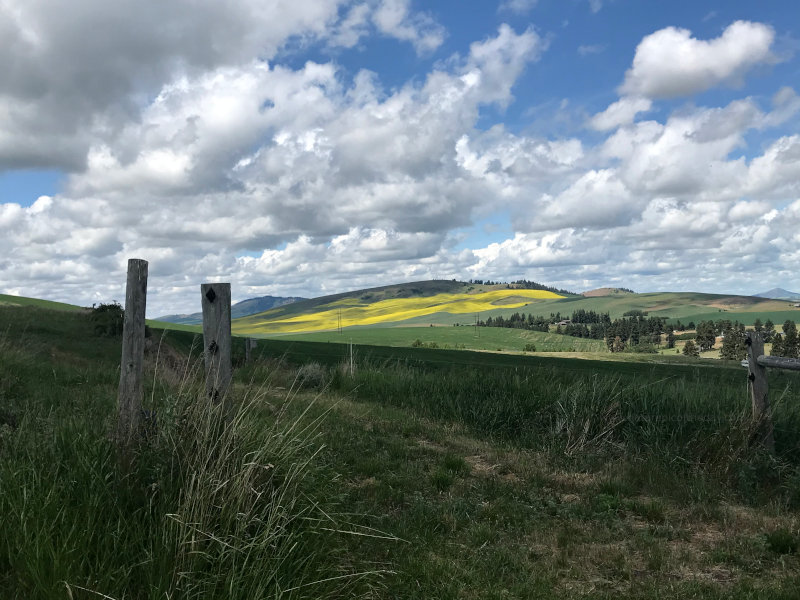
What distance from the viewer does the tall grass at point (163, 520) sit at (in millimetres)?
3221

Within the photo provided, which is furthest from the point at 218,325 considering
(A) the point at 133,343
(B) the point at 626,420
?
(B) the point at 626,420

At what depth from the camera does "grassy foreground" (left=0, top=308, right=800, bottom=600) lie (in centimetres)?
346

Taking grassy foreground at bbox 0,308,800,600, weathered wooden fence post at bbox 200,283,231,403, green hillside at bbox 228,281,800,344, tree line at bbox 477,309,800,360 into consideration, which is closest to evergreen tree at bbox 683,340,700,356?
tree line at bbox 477,309,800,360

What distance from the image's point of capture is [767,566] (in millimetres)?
4820

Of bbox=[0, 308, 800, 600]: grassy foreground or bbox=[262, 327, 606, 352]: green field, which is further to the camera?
bbox=[262, 327, 606, 352]: green field

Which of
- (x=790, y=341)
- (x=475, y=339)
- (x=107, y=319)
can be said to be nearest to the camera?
(x=107, y=319)

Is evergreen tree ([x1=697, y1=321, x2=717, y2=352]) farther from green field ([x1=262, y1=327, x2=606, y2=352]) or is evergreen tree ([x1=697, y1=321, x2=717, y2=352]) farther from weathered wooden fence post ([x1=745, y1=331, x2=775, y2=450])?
weathered wooden fence post ([x1=745, y1=331, x2=775, y2=450])

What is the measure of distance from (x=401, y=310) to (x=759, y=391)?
126 m

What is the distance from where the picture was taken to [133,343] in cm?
481

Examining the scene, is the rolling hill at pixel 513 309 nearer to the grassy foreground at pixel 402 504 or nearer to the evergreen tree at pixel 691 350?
the evergreen tree at pixel 691 350

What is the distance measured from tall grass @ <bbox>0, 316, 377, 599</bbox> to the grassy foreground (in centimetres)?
2

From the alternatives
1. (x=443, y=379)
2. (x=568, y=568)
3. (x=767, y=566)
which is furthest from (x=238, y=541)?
(x=443, y=379)

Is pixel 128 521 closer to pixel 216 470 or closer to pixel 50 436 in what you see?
pixel 216 470

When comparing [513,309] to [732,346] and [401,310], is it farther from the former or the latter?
[732,346]
